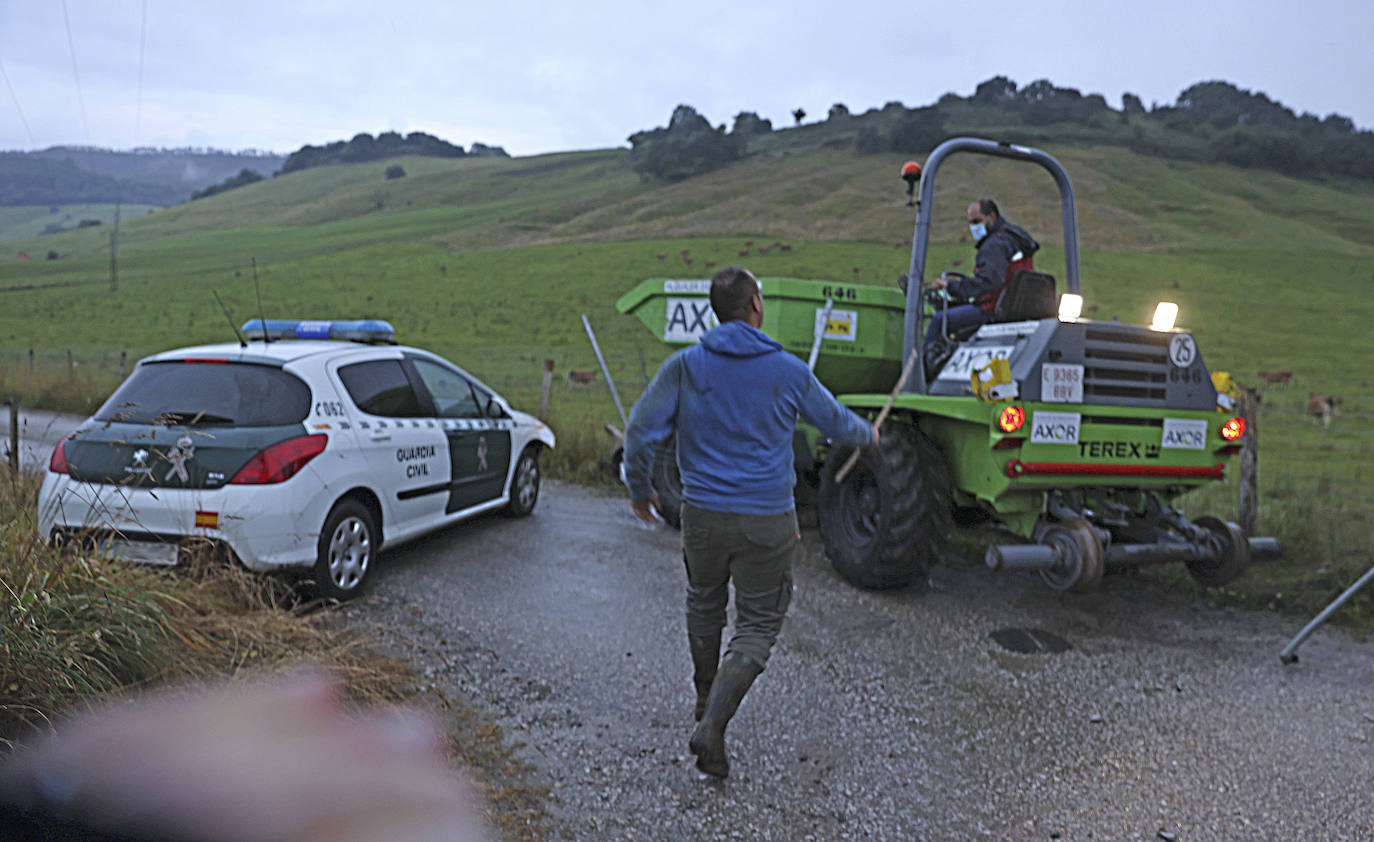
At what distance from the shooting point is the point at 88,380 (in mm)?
16500

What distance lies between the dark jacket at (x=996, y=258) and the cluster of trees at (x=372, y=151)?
567 ft

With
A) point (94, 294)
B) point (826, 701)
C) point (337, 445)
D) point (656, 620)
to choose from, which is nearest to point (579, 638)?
point (656, 620)

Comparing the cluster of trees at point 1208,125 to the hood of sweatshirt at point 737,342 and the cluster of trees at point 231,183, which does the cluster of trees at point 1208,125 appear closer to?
the hood of sweatshirt at point 737,342

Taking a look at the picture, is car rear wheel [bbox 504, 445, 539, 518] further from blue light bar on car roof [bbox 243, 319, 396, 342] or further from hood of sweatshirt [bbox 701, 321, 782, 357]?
hood of sweatshirt [bbox 701, 321, 782, 357]

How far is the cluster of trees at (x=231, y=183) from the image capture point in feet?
484

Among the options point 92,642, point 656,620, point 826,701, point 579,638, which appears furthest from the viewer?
point 656,620

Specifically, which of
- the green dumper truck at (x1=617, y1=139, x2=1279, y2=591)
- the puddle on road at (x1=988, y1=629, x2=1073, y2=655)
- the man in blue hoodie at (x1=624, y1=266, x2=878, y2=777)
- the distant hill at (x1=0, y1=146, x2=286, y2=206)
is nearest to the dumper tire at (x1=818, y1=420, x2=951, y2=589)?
the green dumper truck at (x1=617, y1=139, x2=1279, y2=591)

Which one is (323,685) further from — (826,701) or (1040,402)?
(1040,402)

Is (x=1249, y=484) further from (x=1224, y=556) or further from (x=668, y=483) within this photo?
(x=668, y=483)

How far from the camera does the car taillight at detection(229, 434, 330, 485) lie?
187 inches

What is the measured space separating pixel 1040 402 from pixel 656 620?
247 cm

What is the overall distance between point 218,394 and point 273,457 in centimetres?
57

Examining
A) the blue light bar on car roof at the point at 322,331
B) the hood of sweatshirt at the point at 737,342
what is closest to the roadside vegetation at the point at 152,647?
the hood of sweatshirt at the point at 737,342

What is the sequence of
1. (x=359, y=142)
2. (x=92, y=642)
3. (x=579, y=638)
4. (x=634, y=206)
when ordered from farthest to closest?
(x=359, y=142) → (x=634, y=206) → (x=579, y=638) → (x=92, y=642)
